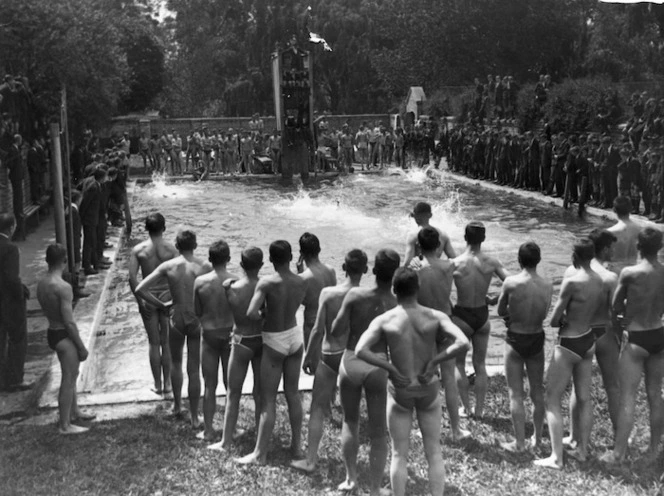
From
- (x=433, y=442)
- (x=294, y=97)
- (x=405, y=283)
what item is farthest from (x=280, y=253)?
(x=294, y=97)

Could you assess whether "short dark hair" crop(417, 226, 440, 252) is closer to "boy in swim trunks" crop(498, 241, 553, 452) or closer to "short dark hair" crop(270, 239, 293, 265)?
"boy in swim trunks" crop(498, 241, 553, 452)

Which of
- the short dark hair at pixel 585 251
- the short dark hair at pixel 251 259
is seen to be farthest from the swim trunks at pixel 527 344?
the short dark hair at pixel 251 259

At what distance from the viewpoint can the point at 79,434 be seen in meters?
6.79

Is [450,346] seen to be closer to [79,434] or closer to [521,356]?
[521,356]

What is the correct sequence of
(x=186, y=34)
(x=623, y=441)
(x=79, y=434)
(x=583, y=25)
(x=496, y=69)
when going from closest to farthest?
(x=623, y=441) → (x=79, y=434) → (x=496, y=69) → (x=583, y=25) → (x=186, y=34)

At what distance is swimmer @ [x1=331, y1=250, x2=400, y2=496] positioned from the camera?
5.49 metres

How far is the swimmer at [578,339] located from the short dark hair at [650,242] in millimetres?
367

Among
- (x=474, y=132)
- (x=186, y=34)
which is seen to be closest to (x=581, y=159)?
(x=474, y=132)

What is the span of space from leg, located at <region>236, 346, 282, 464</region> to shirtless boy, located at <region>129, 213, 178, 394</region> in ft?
5.68

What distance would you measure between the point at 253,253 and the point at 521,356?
2.19 m

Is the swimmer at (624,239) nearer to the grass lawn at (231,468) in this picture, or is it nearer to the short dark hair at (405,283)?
the grass lawn at (231,468)

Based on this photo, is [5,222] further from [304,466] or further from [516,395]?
[516,395]

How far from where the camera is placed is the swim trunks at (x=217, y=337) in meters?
6.66

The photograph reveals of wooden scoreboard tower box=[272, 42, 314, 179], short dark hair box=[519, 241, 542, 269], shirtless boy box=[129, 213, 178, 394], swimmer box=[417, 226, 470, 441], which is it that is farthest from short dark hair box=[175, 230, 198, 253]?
wooden scoreboard tower box=[272, 42, 314, 179]
